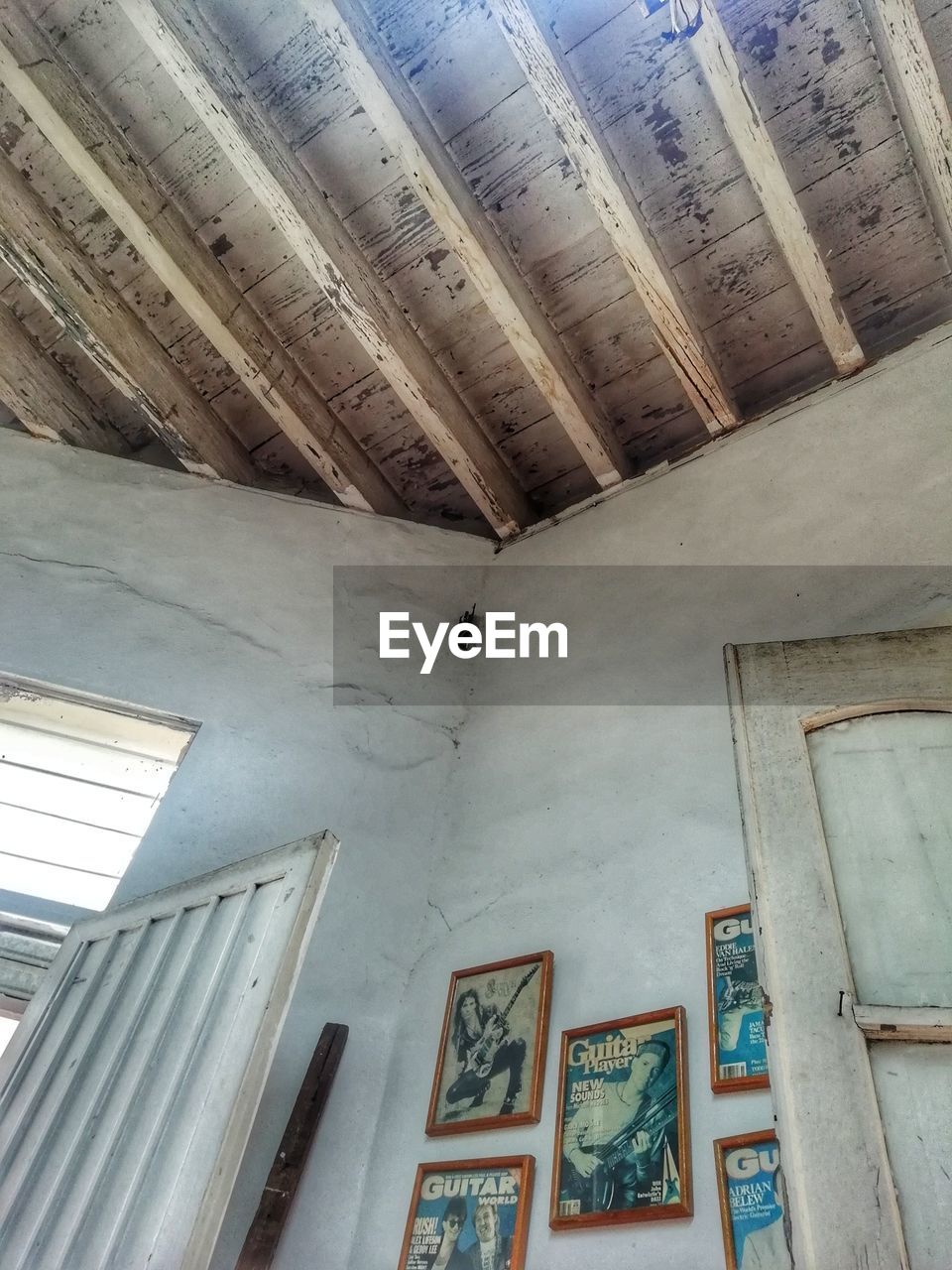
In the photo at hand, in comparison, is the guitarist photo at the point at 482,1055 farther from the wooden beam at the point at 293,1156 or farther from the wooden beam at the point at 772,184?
the wooden beam at the point at 772,184

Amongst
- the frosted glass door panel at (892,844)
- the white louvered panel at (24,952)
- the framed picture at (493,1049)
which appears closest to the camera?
the frosted glass door panel at (892,844)

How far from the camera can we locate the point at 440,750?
273 centimetres

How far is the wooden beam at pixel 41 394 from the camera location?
3.16m

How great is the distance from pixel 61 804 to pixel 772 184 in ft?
8.61

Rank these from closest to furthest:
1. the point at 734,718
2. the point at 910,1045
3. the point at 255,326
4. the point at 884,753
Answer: the point at 910,1045, the point at 884,753, the point at 734,718, the point at 255,326

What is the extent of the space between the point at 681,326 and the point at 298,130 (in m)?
1.33

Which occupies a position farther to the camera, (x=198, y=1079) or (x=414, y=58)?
(x=414, y=58)

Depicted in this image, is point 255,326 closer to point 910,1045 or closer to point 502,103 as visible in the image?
point 502,103

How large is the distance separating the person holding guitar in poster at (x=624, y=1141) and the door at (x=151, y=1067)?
65 centimetres

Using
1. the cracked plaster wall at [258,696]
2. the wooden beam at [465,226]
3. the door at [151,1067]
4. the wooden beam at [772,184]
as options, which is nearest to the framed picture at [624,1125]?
the cracked plaster wall at [258,696]

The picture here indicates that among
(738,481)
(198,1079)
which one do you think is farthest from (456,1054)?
(738,481)

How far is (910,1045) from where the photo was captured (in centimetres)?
106

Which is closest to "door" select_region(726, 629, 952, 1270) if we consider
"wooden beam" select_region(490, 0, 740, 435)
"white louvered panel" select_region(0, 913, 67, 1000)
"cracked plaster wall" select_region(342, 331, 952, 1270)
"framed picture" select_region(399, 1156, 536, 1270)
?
"cracked plaster wall" select_region(342, 331, 952, 1270)

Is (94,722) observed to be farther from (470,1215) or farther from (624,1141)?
(624,1141)
